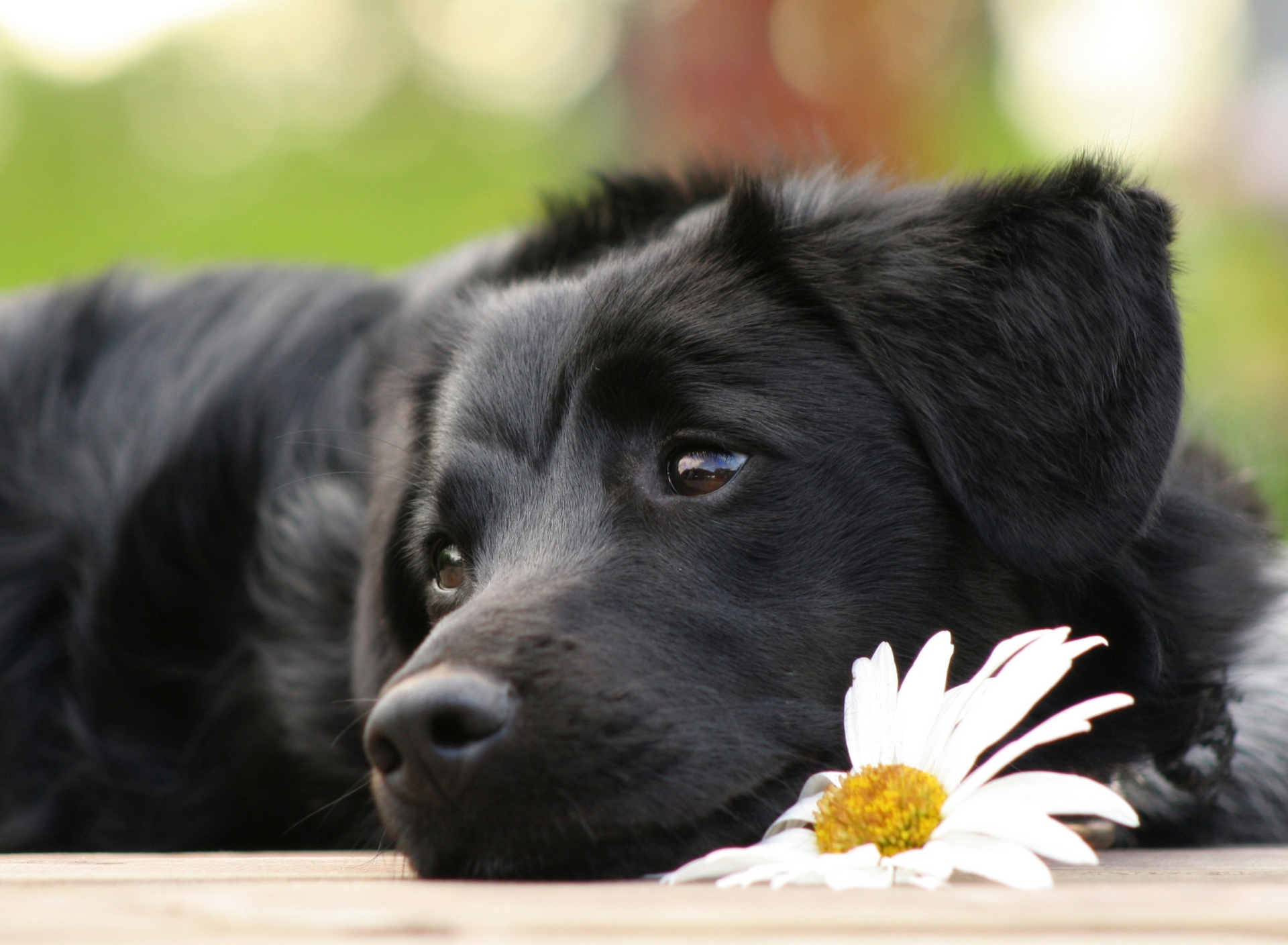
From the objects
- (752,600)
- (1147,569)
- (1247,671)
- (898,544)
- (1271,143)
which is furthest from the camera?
(1271,143)

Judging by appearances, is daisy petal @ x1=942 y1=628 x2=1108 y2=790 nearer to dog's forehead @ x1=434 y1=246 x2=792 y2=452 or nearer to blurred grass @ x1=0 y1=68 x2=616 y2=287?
dog's forehead @ x1=434 y1=246 x2=792 y2=452

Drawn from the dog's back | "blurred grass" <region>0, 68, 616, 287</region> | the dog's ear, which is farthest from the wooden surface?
"blurred grass" <region>0, 68, 616, 287</region>

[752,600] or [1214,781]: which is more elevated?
[752,600]

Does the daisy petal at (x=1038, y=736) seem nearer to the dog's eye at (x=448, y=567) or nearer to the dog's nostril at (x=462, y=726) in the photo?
the dog's nostril at (x=462, y=726)

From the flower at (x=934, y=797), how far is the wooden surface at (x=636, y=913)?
0.16 feet

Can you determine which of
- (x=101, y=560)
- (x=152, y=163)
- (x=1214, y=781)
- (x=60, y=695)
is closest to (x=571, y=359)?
(x=1214, y=781)

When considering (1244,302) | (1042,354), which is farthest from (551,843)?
(1244,302)

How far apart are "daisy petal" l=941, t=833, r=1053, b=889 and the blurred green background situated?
701 centimetres

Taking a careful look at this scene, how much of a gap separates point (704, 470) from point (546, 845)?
630mm

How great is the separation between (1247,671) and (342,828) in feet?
6.20

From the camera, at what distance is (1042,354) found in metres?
1.97

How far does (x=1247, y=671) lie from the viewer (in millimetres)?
2482

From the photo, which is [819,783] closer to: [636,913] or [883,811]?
[883,811]

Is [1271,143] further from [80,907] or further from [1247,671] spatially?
[80,907]
